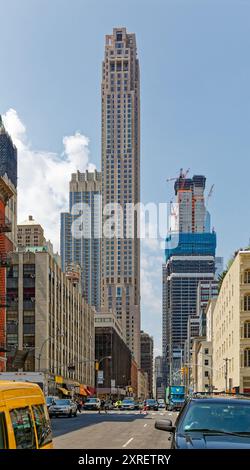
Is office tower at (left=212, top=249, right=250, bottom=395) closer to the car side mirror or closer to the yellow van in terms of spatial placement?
the car side mirror

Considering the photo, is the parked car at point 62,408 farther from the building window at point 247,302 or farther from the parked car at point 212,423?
the parked car at point 212,423

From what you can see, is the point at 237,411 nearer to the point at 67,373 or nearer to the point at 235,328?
the point at 235,328

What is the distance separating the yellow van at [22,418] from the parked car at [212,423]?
1.21 meters

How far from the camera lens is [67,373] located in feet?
444

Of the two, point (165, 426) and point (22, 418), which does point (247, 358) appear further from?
point (22, 418)

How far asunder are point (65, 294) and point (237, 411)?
423ft

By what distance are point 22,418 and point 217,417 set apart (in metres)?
2.88

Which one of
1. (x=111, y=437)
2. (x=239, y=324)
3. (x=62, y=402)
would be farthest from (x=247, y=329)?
(x=111, y=437)

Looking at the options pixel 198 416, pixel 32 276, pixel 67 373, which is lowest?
pixel 67 373

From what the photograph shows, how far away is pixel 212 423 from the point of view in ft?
24.8

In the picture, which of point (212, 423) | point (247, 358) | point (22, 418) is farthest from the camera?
point (247, 358)
